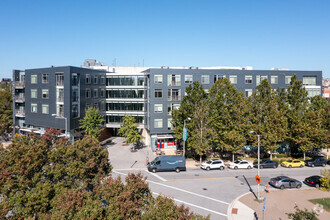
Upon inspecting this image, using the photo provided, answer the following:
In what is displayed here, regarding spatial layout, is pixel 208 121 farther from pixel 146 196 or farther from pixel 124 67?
pixel 124 67

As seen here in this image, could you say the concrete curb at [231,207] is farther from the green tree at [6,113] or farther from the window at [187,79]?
the green tree at [6,113]

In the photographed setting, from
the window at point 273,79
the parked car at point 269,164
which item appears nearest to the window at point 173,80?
the window at point 273,79

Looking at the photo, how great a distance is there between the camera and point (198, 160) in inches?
1639

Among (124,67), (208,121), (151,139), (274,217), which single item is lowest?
(274,217)

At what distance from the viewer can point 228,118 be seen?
127 feet

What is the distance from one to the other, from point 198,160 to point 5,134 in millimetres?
41916

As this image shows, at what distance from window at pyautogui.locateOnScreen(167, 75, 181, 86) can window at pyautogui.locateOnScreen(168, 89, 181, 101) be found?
123 centimetres

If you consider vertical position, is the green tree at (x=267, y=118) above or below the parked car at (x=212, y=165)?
above

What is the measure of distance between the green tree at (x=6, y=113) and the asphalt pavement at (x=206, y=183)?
2768cm

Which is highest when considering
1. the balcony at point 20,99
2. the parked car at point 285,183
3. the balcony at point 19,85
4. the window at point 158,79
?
the window at point 158,79

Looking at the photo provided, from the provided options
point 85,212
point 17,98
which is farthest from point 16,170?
point 17,98

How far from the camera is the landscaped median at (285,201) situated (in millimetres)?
22542

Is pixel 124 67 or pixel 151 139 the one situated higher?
pixel 124 67

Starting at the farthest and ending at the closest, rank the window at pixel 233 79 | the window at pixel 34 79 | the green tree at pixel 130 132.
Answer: the window at pixel 233 79, the window at pixel 34 79, the green tree at pixel 130 132
